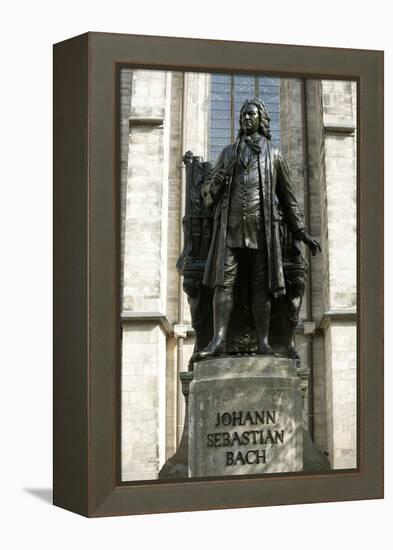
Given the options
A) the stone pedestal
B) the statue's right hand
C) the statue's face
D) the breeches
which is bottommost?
the stone pedestal

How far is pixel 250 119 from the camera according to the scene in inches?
752

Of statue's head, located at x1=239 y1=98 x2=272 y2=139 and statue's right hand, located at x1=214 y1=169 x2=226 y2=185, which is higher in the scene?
statue's head, located at x1=239 y1=98 x2=272 y2=139

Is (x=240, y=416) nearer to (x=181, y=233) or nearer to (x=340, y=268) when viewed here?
(x=181, y=233)

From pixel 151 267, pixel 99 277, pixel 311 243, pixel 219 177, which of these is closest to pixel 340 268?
pixel 311 243

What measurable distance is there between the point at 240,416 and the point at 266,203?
1981 millimetres

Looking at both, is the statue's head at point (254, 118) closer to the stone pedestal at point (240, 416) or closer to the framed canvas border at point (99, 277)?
the framed canvas border at point (99, 277)

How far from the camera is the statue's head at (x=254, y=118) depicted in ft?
62.7

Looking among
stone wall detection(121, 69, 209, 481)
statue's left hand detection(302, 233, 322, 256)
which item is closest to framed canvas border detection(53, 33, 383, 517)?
stone wall detection(121, 69, 209, 481)

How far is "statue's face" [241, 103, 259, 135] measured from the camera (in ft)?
62.6

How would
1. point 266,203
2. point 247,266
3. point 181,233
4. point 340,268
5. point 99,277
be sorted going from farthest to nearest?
point 340,268
point 181,233
point 247,266
point 266,203
point 99,277

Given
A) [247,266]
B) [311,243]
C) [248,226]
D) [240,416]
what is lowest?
[240,416]

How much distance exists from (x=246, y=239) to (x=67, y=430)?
2410 mm

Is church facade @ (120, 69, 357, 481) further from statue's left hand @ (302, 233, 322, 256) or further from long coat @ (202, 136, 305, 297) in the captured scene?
statue's left hand @ (302, 233, 322, 256)

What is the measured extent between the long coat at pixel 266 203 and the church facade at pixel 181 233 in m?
0.53
